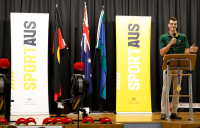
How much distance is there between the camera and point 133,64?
4.95 m

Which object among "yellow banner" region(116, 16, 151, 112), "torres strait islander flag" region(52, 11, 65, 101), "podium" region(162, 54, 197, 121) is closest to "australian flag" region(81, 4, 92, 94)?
"torres strait islander flag" region(52, 11, 65, 101)

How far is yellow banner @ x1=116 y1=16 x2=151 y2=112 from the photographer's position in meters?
4.87

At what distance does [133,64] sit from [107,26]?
1.17 meters

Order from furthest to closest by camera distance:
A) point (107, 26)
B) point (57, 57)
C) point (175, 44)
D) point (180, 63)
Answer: point (107, 26)
point (57, 57)
point (175, 44)
point (180, 63)

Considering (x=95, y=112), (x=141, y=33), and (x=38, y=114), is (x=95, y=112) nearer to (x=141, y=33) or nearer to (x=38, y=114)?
(x=38, y=114)

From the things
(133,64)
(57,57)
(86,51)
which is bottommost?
(133,64)

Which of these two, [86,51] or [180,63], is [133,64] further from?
[180,63]

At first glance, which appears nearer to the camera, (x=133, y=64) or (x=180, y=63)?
(x=180, y=63)

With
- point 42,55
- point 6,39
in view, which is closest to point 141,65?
point 42,55

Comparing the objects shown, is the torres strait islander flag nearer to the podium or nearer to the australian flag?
the australian flag

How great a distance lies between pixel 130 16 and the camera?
16.6ft

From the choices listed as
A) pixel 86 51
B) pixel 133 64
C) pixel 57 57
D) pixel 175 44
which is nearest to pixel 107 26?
pixel 86 51

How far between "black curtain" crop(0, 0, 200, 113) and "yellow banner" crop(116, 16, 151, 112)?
39 centimetres

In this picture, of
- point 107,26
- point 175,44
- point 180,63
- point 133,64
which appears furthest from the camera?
point 107,26
